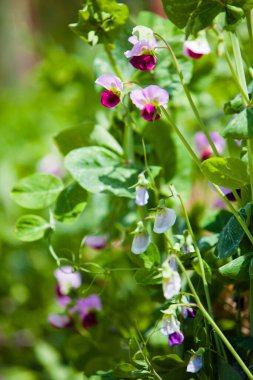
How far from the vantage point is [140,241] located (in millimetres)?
665

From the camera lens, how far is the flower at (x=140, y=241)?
0.66 meters

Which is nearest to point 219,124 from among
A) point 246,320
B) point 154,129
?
point 154,129

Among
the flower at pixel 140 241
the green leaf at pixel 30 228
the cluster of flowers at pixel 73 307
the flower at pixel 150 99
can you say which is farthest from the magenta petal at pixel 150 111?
the cluster of flowers at pixel 73 307

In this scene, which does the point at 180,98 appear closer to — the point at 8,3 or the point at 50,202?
the point at 50,202

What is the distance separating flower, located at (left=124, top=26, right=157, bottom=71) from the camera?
0.63m

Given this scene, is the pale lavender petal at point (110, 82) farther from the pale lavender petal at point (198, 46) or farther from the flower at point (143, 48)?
the pale lavender petal at point (198, 46)

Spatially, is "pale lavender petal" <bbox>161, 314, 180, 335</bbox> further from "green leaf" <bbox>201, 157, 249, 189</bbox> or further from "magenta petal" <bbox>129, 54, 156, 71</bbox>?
"magenta petal" <bbox>129, 54, 156, 71</bbox>

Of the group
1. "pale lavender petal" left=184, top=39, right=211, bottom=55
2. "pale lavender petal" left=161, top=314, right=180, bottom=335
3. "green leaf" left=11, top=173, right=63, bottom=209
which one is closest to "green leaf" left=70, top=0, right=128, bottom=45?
"pale lavender petal" left=184, top=39, right=211, bottom=55

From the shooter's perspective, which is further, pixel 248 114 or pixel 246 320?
pixel 246 320

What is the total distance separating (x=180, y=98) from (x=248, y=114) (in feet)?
1.67

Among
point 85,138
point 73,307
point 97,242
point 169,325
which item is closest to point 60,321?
point 73,307

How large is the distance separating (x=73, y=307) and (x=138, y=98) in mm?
444

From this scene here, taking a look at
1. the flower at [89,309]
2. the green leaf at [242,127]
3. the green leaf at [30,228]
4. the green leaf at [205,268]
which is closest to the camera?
the green leaf at [242,127]

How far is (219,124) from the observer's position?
1382 millimetres
